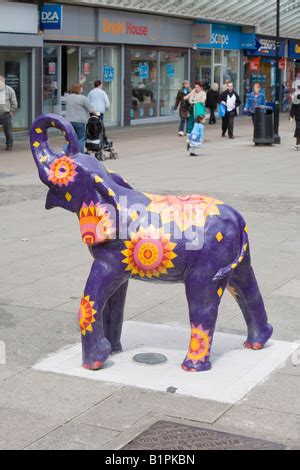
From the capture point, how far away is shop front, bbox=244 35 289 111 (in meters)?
38.4

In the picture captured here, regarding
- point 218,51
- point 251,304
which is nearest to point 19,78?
point 218,51

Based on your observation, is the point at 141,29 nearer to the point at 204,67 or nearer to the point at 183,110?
the point at 183,110

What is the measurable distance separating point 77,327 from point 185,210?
1673mm

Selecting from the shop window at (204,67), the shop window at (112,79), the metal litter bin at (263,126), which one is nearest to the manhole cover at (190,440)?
the metal litter bin at (263,126)

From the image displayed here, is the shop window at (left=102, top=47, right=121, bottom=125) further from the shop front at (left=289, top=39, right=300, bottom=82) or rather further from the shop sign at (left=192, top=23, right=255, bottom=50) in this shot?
the shop front at (left=289, top=39, right=300, bottom=82)

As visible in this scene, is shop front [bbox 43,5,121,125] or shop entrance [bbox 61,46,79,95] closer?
shop front [bbox 43,5,121,125]

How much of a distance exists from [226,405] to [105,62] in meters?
24.5

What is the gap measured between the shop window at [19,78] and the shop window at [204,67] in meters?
11.1

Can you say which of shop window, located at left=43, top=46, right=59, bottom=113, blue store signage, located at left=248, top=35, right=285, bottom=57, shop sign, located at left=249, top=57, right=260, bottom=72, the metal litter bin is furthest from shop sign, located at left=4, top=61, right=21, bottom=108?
shop sign, located at left=249, top=57, right=260, bottom=72

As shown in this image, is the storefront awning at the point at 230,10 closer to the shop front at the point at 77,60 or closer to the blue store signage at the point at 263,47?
the blue store signage at the point at 263,47

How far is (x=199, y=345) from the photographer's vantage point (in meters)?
5.74

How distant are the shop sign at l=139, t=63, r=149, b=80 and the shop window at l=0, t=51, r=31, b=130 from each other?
22.3 ft

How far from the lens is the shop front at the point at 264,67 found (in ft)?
126

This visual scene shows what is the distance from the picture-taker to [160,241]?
5.61m
